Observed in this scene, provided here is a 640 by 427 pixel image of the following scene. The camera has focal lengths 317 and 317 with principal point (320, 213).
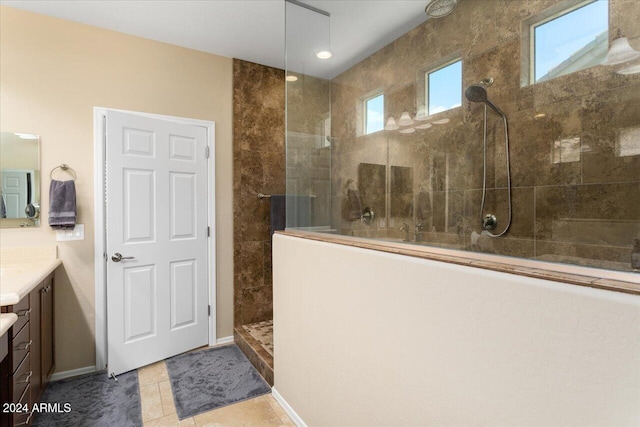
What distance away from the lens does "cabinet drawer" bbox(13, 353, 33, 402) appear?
1477 millimetres

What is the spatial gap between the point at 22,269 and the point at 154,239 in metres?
0.80

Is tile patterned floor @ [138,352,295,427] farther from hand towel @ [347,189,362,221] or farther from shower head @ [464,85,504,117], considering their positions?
shower head @ [464,85,504,117]

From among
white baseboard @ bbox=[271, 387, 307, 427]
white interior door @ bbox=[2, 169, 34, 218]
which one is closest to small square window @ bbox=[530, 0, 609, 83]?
white baseboard @ bbox=[271, 387, 307, 427]

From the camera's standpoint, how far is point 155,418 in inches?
75.2

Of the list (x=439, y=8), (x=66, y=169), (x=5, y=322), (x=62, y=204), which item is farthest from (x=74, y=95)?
(x=439, y=8)

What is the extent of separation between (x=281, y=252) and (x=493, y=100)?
1.59m

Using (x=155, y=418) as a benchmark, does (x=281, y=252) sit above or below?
above

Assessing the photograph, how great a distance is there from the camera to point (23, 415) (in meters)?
1.57

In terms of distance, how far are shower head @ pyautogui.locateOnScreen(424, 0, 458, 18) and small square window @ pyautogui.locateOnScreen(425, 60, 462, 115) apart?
31cm

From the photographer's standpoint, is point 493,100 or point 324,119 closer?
point 493,100

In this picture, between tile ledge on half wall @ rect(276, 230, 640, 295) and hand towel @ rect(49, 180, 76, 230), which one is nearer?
tile ledge on half wall @ rect(276, 230, 640, 295)

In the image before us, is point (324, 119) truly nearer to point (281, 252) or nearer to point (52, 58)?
point (281, 252)

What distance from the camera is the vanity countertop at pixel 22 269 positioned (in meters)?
1.49

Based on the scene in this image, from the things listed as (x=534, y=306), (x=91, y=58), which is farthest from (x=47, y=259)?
(x=534, y=306)
